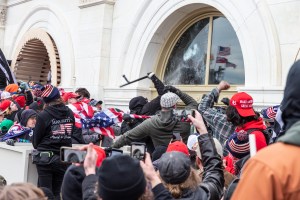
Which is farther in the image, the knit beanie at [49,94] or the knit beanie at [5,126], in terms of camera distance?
the knit beanie at [5,126]

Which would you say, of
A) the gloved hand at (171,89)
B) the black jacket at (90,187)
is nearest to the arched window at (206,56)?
the gloved hand at (171,89)

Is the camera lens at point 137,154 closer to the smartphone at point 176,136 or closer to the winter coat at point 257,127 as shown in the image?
the winter coat at point 257,127

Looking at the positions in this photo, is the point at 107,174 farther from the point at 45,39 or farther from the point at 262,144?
the point at 45,39

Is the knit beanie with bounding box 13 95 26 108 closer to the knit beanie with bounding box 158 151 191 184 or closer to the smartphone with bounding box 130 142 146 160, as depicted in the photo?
the smartphone with bounding box 130 142 146 160

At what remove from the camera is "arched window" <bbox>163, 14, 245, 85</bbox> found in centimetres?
807

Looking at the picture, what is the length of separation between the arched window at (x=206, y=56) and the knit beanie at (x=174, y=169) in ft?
17.1

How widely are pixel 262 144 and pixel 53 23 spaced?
9739 mm

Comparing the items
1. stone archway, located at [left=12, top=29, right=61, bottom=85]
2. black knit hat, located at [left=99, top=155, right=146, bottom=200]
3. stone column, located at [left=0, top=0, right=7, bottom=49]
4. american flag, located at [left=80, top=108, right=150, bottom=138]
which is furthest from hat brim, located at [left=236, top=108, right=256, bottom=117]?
stone column, located at [left=0, top=0, right=7, bottom=49]

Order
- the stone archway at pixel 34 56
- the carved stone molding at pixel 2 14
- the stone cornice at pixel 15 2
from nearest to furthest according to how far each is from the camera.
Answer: the stone archway at pixel 34 56 < the stone cornice at pixel 15 2 < the carved stone molding at pixel 2 14

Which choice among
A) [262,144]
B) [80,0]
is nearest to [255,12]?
[262,144]

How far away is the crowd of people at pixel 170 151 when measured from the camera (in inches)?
60.8

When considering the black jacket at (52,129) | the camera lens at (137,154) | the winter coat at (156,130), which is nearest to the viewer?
the camera lens at (137,154)

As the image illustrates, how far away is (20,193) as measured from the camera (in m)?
2.13

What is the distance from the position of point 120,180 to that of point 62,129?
3.26m
